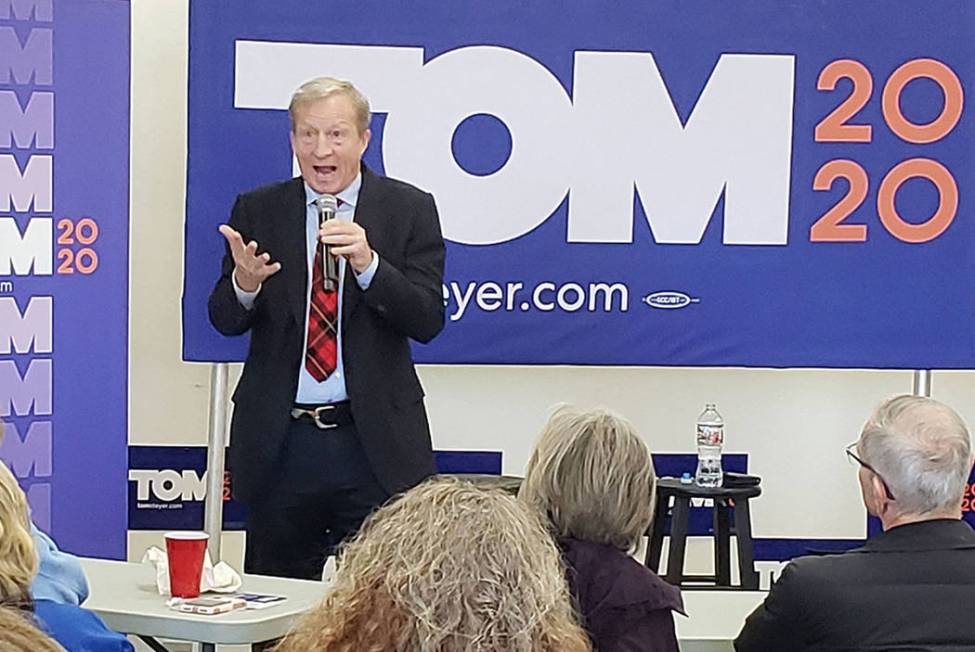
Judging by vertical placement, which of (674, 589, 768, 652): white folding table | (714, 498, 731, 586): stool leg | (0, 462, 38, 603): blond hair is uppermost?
(0, 462, 38, 603): blond hair

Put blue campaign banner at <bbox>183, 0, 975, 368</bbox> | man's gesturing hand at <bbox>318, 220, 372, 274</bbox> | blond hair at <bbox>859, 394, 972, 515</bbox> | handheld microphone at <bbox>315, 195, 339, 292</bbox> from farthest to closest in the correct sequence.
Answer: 1. blue campaign banner at <bbox>183, 0, 975, 368</bbox>
2. handheld microphone at <bbox>315, 195, 339, 292</bbox>
3. man's gesturing hand at <bbox>318, 220, 372, 274</bbox>
4. blond hair at <bbox>859, 394, 972, 515</bbox>

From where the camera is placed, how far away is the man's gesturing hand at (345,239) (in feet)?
10.4

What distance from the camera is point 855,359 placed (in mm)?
4590

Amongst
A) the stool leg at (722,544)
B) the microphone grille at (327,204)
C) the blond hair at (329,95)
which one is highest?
the blond hair at (329,95)

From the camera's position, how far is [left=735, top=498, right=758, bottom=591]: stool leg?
181 inches

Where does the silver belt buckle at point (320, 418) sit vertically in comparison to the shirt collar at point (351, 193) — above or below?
below

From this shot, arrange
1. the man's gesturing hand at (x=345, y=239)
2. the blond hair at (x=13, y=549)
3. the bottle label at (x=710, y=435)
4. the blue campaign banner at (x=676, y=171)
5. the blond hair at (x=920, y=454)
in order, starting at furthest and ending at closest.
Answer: the bottle label at (x=710, y=435)
the blue campaign banner at (x=676, y=171)
the man's gesturing hand at (x=345, y=239)
the blond hair at (x=920, y=454)
the blond hair at (x=13, y=549)

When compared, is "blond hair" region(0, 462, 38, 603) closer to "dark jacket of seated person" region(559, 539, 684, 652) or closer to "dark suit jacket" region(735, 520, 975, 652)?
"dark jacket of seated person" region(559, 539, 684, 652)

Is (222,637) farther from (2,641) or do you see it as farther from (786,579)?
(2,641)

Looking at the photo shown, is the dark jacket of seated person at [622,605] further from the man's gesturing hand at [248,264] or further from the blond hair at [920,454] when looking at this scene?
the man's gesturing hand at [248,264]

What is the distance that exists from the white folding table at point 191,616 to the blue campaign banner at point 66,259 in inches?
A: 61.3

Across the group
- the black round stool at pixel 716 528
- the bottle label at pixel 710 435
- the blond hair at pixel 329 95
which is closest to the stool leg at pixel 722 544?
the black round stool at pixel 716 528

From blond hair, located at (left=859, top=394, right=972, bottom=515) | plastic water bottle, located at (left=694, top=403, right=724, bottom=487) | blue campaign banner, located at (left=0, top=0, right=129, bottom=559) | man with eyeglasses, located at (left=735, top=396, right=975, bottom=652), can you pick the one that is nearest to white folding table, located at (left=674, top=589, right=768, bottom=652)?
man with eyeglasses, located at (left=735, top=396, right=975, bottom=652)

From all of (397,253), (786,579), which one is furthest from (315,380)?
(786,579)
